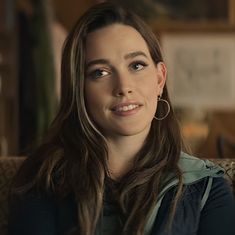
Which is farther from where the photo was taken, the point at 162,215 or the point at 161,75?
the point at 161,75

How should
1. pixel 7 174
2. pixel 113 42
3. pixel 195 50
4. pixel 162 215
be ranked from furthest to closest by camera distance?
pixel 195 50 → pixel 7 174 → pixel 113 42 → pixel 162 215

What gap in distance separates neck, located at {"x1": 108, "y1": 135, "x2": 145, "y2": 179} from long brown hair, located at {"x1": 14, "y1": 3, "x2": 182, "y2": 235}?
16 millimetres

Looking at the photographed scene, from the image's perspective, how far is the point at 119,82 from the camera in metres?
1.45

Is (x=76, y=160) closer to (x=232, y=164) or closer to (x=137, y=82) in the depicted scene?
(x=137, y=82)

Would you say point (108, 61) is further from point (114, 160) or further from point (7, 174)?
point (7, 174)

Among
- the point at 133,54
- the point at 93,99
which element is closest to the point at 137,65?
the point at 133,54

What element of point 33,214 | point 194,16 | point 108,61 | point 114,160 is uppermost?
point 194,16

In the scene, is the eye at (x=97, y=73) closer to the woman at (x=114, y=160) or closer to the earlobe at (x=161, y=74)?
the woman at (x=114, y=160)

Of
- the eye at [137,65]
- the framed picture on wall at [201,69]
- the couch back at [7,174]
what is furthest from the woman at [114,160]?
the framed picture on wall at [201,69]

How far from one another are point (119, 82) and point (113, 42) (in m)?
0.10

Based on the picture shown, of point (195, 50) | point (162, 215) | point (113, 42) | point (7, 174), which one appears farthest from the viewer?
point (195, 50)

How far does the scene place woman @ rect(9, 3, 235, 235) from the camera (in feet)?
4.58

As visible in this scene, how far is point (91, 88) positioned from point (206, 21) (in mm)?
3765

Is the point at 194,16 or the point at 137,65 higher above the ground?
the point at 194,16
